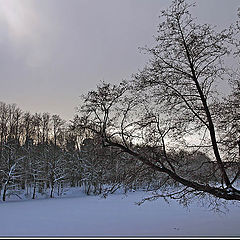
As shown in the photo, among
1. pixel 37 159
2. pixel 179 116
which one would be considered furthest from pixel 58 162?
pixel 179 116

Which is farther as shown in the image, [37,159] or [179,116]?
[37,159]

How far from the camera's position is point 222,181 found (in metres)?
5.53

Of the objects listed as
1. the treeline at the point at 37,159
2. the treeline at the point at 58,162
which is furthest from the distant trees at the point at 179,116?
the treeline at the point at 37,159

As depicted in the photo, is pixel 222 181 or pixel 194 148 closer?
pixel 222 181

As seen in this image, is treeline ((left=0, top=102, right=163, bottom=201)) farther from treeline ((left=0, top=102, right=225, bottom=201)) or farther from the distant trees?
the distant trees

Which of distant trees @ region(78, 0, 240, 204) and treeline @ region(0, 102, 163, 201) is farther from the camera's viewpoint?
treeline @ region(0, 102, 163, 201)

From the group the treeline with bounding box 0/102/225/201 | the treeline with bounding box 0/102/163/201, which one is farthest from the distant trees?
the treeline with bounding box 0/102/163/201

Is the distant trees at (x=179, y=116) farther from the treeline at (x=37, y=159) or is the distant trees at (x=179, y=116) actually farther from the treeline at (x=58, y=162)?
the treeline at (x=37, y=159)

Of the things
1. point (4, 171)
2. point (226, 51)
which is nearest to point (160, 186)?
point (226, 51)

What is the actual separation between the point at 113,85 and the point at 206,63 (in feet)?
7.80

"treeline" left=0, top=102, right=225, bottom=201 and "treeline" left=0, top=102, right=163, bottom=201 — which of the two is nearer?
"treeline" left=0, top=102, right=225, bottom=201

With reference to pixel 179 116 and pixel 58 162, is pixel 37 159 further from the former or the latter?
pixel 179 116

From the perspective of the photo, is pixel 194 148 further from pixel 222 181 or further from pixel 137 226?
pixel 137 226

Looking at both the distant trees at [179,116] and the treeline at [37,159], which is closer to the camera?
the distant trees at [179,116]
